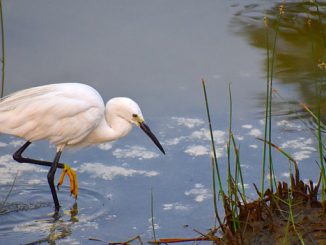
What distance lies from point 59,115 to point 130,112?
45cm

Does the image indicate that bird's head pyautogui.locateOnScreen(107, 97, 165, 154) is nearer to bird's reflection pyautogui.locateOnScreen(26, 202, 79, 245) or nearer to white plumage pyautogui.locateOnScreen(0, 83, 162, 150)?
white plumage pyautogui.locateOnScreen(0, 83, 162, 150)

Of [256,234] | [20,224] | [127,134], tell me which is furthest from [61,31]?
[256,234]

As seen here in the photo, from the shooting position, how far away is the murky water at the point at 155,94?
4875 mm

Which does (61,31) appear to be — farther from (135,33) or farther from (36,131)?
(36,131)

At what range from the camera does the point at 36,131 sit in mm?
5363

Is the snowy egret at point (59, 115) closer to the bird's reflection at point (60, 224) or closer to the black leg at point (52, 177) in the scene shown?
the black leg at point (52, 177)

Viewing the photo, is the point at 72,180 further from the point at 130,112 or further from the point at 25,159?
the point at 130,112

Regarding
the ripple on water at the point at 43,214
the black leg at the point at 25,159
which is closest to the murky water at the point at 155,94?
the ripple on water at the point at 43,214

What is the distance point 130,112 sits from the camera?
17.3 ft

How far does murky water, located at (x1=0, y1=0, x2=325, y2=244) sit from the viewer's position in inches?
192

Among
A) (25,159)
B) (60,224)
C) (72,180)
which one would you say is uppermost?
(25,159)

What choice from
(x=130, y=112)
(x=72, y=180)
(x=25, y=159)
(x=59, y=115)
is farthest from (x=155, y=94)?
(x=72, y=180)

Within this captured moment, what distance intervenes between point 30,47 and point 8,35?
26 centimetres

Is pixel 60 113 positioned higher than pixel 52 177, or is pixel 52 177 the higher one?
pixel 60 113
